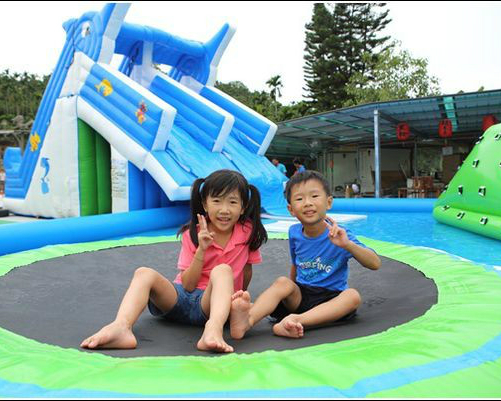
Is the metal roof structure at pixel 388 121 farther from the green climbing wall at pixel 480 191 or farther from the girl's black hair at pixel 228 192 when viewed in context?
the girl's black hair at pixel 228 192

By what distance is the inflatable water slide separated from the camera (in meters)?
4.76

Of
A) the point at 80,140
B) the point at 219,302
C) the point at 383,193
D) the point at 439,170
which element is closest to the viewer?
the point at 219,302

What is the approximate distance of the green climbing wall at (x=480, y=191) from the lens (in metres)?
3.71

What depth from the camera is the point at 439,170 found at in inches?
537

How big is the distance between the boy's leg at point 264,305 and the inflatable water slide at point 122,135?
338 cm

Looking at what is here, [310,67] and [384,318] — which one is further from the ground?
[310,67]

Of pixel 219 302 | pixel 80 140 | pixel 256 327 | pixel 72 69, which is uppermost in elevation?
pixel 72 69

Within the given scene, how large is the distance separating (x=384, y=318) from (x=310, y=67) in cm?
1834

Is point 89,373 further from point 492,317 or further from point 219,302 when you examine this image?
point 492,317

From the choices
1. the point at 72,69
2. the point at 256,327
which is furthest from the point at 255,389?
the point at 72,69

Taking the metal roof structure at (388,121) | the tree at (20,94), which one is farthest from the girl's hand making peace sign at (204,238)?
the tree at (20,94)

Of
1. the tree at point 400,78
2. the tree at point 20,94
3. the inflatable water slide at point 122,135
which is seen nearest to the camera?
the inflatable water slide at point 122,135

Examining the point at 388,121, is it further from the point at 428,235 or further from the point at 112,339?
the point at 112,339

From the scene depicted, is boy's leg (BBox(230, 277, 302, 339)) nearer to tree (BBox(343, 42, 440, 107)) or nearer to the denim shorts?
the denim shorts
